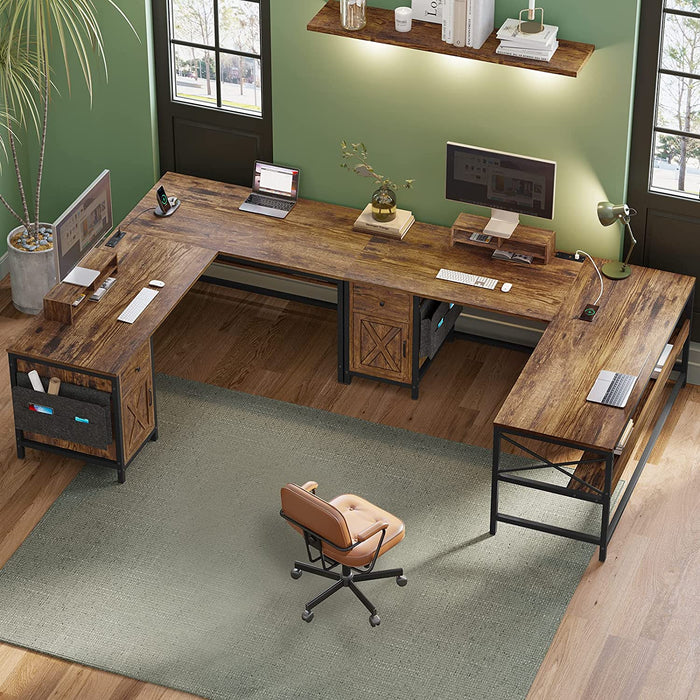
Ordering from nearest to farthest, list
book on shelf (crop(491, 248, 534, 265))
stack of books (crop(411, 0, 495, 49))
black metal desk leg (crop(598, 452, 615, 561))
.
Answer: black metal desk leg (crop(598, 452, 615, 561))
stack of books (crop(411, 0, 495, 49))
book on shelf (crop(491, 248, 534, 265))

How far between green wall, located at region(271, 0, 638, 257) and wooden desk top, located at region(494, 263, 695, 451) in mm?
409

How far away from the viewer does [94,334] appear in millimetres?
6934

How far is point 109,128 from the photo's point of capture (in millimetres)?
8312

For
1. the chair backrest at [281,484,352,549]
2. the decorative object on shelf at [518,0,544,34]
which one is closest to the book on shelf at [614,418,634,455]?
the chair backrest at [281,484,352,549]

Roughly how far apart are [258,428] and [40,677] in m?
1.97

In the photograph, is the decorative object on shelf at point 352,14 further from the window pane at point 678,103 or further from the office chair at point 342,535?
the office chair at point 342,535

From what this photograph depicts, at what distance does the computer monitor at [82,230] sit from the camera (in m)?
6.83

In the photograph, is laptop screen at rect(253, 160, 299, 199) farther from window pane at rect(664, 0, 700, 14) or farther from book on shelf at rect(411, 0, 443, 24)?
window pane at rect(664, 0, 700, 14)

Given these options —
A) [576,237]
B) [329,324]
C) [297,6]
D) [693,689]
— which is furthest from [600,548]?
[297,6]

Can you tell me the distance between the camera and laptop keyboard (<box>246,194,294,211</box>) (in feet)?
26.2

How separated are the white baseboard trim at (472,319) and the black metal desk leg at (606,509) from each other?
1.63 meters

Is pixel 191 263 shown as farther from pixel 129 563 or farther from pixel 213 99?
pixel 129 563

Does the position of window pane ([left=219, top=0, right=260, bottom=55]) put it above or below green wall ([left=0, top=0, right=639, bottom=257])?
above

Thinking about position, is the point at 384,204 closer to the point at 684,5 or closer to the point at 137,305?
the point at 137,305
